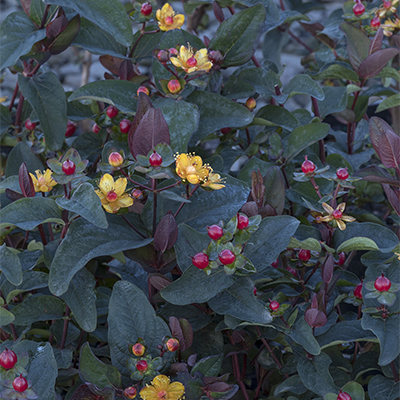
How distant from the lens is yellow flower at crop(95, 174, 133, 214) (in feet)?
2.12

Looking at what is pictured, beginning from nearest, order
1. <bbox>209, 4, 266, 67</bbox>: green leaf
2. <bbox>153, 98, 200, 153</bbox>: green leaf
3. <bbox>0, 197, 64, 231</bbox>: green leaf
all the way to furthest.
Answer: <bbox>0, 197, 64, 231</bbox>: green leaf, <bbox>153, 98, 200, 153</bbox>: green leaf, <bbox>209, 4, 266, 67</bbox>: green leaf

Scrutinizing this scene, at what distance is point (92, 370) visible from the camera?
0.61 metres

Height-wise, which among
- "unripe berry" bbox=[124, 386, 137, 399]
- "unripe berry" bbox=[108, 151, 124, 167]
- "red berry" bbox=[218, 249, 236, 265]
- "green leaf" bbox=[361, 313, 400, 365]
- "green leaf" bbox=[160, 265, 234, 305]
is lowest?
"unripe berry" bbox=[124, 386, 137, 399]

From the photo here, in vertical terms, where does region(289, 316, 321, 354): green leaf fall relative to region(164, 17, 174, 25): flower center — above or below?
below

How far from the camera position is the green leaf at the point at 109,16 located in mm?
832

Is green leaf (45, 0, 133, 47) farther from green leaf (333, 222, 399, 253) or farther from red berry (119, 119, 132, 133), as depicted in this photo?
green leaf (333, 222, 399, 253)

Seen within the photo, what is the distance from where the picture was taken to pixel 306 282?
0.80 m

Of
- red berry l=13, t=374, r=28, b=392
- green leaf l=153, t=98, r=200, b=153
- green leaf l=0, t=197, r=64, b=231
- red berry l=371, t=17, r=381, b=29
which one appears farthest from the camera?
red berry l=371, t=17, r=381, b=29

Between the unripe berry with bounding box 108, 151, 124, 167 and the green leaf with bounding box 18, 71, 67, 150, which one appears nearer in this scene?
the unripe berry with bounding box 108, 151, 124, 167

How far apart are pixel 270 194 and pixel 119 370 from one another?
36cm

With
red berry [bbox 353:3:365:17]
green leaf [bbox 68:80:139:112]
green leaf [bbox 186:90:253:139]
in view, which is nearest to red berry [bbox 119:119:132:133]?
green leaf [bbox 68:80:139:112]

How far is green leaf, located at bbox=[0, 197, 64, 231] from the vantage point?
2.16 feet

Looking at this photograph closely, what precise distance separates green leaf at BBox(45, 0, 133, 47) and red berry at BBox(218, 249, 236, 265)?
0.49m

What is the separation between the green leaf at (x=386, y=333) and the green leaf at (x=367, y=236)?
0.35 feet
